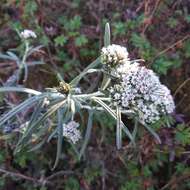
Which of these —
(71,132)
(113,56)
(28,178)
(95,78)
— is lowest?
(28,178)

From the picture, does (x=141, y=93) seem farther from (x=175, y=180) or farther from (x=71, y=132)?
(x=175, y=180)

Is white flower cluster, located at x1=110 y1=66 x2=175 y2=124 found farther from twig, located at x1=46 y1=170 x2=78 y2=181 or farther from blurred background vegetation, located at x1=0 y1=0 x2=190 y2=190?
twig, located at x1=46 y1=170 x2=78 y2=181

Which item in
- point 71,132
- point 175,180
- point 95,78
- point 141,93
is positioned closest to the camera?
point 141,93

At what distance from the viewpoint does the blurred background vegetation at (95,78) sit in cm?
184

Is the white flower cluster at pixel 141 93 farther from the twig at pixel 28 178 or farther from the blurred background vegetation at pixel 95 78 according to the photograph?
the twig at pixel 28 178

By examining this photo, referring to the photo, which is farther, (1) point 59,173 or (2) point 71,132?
(1) point 59,173

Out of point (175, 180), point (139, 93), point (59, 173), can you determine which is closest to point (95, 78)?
point (59, 173)

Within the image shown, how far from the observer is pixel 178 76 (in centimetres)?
198

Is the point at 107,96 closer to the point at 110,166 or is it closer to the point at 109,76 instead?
the point at 109,76

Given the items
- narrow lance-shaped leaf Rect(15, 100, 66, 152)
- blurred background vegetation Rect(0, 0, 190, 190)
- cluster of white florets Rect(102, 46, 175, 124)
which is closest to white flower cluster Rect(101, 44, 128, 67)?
cluster of white florets Rect(102, 46, 175, 124)

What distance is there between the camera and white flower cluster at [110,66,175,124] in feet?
4.13

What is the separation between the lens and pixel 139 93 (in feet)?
4.15

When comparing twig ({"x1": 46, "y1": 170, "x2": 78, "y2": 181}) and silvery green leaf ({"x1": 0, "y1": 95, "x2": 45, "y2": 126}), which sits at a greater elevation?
silvery green leaf ({"x1": 0, "y1": 95, "x2": 45, "y2": 126})

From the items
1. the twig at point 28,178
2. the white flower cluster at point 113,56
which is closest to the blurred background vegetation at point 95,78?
the twig at point 28,178
